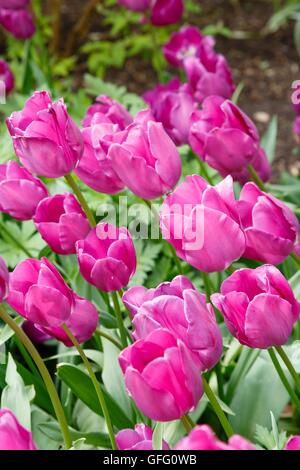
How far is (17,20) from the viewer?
2500 mm

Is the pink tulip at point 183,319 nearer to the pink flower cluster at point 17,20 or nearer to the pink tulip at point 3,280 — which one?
the pink tulip at point 3,280

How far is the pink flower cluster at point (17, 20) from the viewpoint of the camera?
8.09 feet

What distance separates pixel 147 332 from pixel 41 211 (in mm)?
386

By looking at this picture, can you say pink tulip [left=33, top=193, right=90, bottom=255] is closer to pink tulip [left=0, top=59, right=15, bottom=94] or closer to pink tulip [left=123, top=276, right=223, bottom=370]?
pink tulip [left=123, top=276, right=223, bottom=370]

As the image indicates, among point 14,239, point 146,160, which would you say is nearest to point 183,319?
point 146,160

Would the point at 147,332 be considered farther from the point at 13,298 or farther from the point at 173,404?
the point at 13,298

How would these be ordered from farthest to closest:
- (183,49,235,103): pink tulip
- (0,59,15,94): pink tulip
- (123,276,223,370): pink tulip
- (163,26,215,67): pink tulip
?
(0,59,15,94): pink tulip < (163,26,215,67): pink tulip < (183,49,235,103): pink tulip < (123,276,223,370): pink tulip

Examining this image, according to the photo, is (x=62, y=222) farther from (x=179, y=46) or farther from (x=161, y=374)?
(x=179, y=46)

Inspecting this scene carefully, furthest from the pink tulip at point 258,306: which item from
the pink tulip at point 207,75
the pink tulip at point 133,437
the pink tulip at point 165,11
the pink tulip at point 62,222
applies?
the pink tulip at point 165,11

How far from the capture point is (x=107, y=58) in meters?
3.63

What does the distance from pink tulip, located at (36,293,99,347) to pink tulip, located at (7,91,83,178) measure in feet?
0.58

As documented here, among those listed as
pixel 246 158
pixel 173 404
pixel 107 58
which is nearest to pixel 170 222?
pixel 173 404

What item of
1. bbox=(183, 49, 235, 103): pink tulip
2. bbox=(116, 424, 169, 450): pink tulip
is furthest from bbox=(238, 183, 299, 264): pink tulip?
bbox=(183, 49, 235, 103): pink tulip

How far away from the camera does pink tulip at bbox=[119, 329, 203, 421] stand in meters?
0.86
